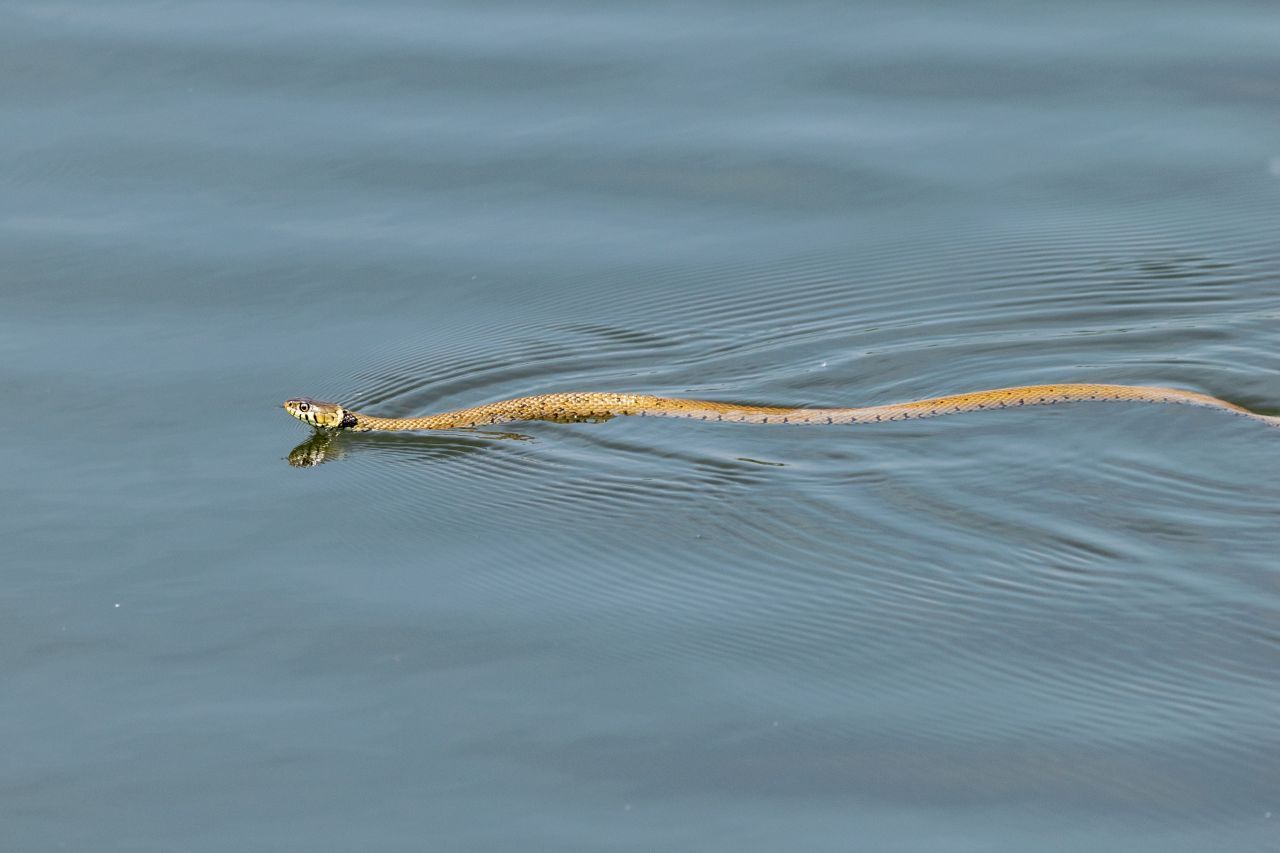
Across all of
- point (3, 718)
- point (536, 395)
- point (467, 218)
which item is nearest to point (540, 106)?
point (467, 218)

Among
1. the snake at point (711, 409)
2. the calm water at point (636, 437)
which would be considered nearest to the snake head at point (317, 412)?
the snake at point (711, 409)

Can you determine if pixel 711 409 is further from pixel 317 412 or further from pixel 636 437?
pixel 317 412

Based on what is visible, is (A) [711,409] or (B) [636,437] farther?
(A) [711,409]

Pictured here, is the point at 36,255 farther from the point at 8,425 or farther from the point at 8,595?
the point at 8,595

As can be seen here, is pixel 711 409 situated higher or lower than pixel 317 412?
lower

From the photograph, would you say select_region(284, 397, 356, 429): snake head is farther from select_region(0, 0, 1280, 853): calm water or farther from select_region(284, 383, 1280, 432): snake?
select_region(0, 0, 1280, 853): calm water

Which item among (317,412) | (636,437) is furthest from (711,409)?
(317,412)
